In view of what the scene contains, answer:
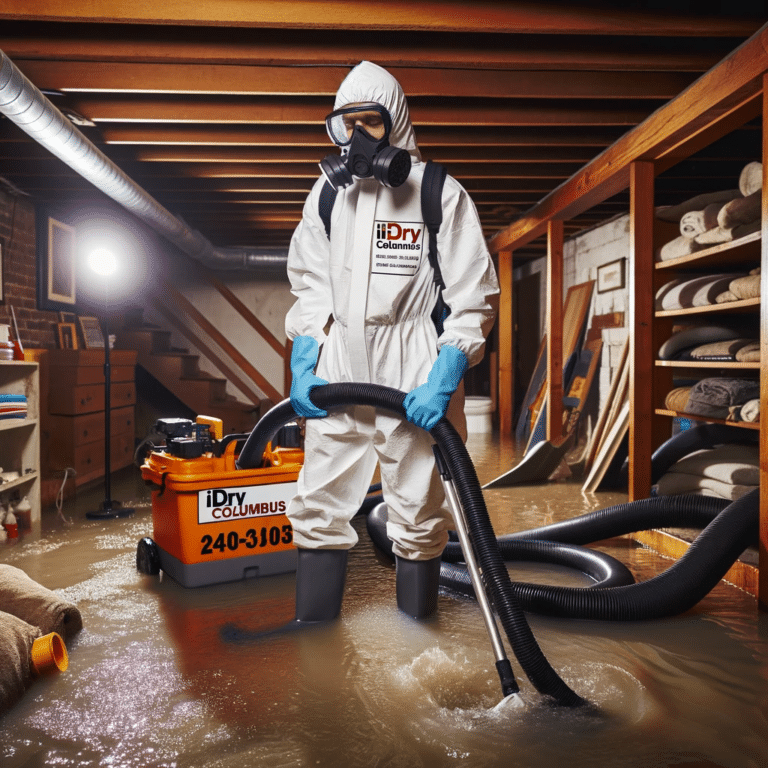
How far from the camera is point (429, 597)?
2.13m

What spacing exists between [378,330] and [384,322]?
1.2 inches

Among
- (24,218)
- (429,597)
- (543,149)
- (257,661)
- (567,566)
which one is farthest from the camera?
(24,218)

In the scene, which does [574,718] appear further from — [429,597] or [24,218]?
[24,218]

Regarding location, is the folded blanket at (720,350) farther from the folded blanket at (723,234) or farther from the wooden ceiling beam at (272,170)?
the wooden ceiling beam at (272,170)

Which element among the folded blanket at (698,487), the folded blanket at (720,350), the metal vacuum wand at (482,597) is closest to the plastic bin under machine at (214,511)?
the metal vacuum wand at (482,597)

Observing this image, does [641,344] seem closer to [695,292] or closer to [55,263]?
[695,292]

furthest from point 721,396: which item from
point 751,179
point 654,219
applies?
point 654,219

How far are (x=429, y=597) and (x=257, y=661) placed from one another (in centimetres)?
60

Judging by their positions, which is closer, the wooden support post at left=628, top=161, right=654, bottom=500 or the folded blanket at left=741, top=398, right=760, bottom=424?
the folded blanket at left=741, top=398, right=760, bottom=424

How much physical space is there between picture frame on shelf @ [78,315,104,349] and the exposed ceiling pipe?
1074 millimetres

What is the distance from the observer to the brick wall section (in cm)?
469

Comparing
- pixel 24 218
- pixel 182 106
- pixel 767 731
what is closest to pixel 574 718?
pixel 767 731

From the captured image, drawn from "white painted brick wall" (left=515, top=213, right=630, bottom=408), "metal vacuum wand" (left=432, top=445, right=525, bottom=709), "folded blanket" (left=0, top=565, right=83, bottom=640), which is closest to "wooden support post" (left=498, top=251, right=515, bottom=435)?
"white painted brick wall" (left=515, top=213, right=630, bottom=408)

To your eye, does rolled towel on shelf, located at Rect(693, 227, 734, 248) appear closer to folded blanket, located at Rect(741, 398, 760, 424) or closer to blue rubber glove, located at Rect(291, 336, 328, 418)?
folded blanket, located at Rect(741, 398, 760, 424)
